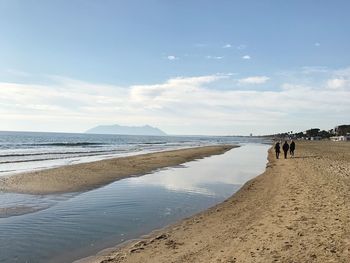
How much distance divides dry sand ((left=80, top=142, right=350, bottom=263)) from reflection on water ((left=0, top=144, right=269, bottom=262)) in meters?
0.91

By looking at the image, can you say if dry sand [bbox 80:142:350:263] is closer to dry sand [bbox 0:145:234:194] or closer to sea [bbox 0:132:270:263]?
sea [bbox 0:132:270:263]

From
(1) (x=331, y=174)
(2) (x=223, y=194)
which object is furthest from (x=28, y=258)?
(1) (x=331, y=174)

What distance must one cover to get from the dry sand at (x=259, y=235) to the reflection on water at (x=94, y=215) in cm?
91

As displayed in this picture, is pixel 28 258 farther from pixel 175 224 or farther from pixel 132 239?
pixel 175 224

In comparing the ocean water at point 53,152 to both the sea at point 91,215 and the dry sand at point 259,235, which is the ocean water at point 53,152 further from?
the dry sand at point 259,235

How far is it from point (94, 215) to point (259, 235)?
6080 millimetres

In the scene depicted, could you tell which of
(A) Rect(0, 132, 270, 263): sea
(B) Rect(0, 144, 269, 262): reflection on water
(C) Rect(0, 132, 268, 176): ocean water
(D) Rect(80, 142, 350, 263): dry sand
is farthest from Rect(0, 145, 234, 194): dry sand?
(D) Rect(80, 142, 350, 263): dry sand

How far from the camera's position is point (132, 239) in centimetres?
1069

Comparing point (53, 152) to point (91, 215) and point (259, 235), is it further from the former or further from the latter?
point (259, 235)

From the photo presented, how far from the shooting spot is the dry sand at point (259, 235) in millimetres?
8234

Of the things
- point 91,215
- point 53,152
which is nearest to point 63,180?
point 91,215

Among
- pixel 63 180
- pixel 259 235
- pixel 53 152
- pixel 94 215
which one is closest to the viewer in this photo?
pixel 259 235

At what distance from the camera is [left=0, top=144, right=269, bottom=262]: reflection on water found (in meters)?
9.82

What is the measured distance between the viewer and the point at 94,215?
13.6 meters
